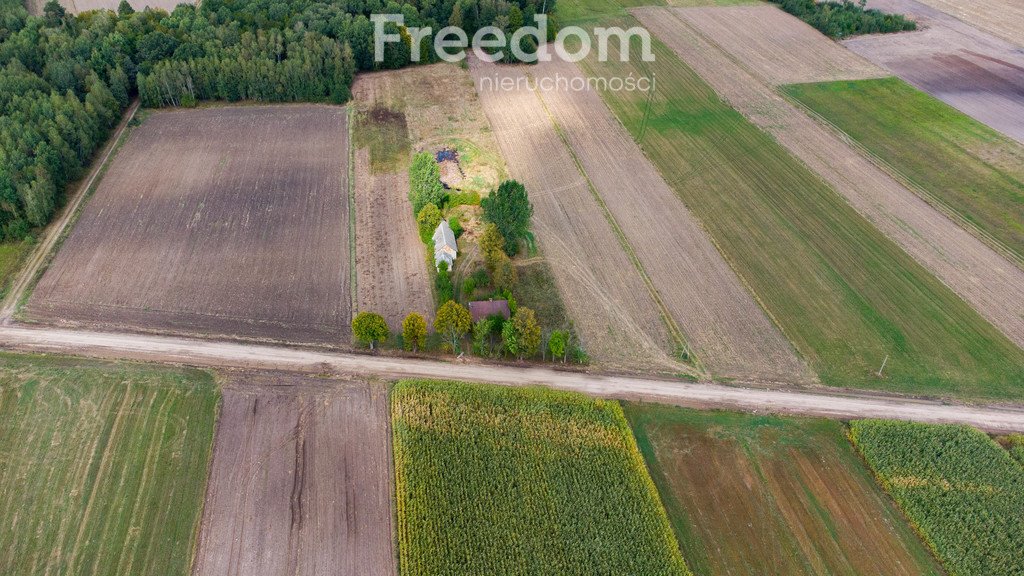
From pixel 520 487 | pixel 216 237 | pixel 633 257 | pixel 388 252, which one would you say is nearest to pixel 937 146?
pixel 633 257

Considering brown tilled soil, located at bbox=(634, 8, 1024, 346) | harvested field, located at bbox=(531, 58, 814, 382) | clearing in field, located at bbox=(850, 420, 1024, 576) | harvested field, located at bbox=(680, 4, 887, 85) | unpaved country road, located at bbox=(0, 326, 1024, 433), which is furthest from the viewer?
harvested field, located at bbox=(680, 4, 887, 85)

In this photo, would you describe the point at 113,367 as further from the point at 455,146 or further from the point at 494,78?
the point at 494,78

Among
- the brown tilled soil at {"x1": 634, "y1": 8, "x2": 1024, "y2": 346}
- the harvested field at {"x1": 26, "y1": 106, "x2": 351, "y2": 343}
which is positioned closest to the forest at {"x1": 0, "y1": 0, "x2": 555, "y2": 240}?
the harvested field at {"x1": 26, "y1": 106, "x2": 351, "y2": 343}

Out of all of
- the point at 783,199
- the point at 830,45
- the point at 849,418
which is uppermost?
the point at 830,45

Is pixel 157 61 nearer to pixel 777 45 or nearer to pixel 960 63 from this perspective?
pixel 777 45

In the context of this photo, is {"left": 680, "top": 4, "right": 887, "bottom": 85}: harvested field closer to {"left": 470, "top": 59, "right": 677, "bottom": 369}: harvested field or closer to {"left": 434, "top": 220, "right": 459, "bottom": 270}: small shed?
{"left": 470, "top": 59, "right": 677, "bottom": 369}: harvested field

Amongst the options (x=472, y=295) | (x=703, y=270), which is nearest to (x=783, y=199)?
(x=703, y=270)
